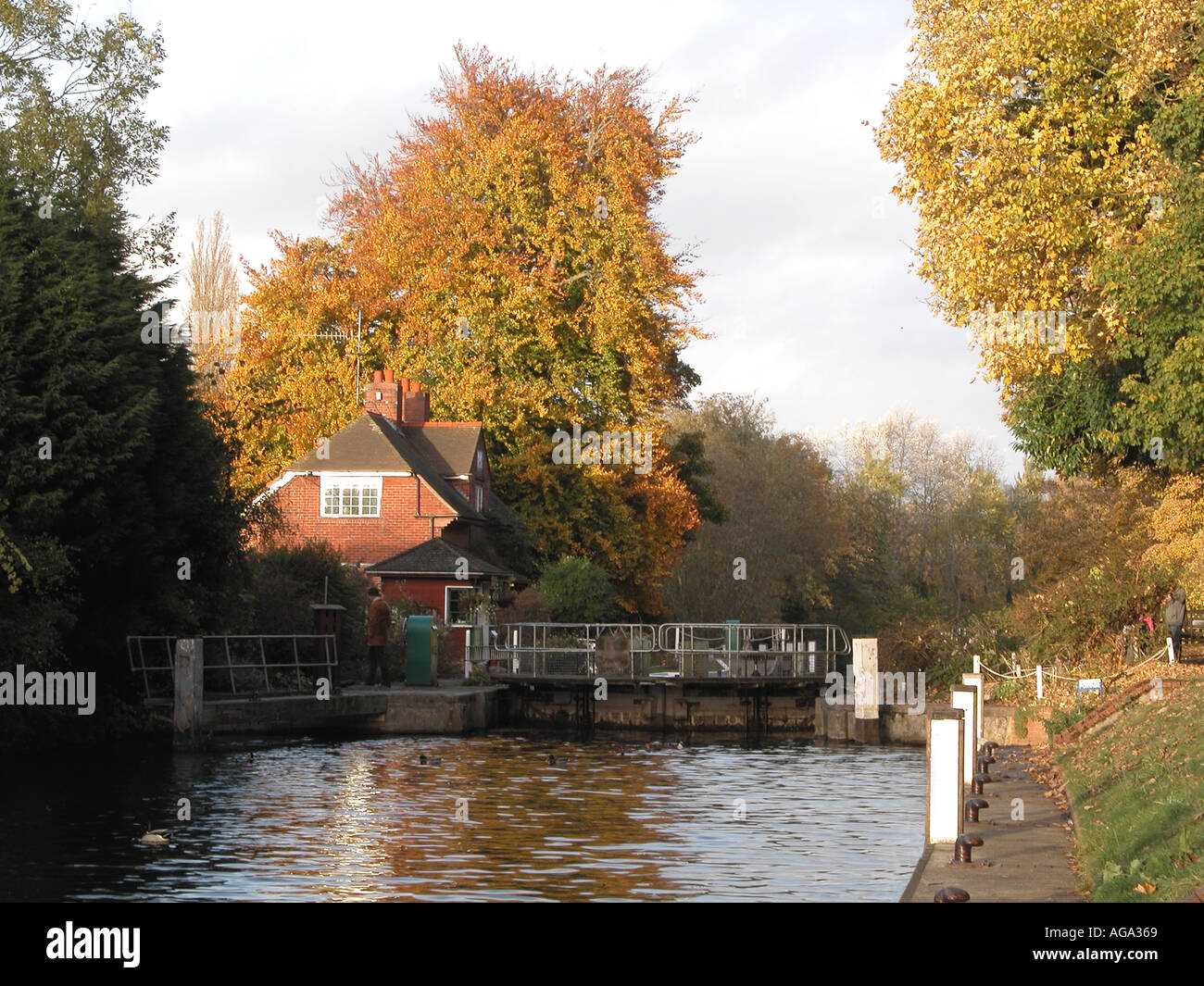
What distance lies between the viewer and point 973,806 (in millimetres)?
15086

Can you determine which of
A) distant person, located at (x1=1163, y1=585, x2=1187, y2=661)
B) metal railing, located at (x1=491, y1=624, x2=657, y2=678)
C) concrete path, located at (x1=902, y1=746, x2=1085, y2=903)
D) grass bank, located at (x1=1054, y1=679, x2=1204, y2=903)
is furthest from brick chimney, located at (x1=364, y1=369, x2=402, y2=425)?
concrete path, located at (x1=902, y1=746, x2=1085, y2=903)

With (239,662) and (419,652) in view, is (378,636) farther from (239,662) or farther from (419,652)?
(239,662)

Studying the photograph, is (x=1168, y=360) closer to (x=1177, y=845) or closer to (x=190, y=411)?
(x=1177, y=845)

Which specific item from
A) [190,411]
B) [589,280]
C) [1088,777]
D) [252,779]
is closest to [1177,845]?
[1088,777]

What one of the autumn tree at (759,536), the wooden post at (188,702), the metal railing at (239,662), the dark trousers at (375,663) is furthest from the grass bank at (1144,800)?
the autumn tree at (759,536)

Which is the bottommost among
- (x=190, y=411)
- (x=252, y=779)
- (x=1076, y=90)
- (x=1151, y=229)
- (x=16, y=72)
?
(x=252, y=779)

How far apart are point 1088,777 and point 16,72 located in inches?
1020

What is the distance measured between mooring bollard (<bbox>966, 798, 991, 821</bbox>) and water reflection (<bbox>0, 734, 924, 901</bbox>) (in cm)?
104

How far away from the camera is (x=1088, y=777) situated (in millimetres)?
16750

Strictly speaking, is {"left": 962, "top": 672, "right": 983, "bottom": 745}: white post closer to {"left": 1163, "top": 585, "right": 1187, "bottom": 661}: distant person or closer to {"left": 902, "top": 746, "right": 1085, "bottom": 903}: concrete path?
{"left": 902, "top": 746, "right": 1085, "bottom": 903}: concrete path

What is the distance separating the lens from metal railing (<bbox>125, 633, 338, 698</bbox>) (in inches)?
1224

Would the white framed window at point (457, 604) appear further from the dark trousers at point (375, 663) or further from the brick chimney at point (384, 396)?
the dark trousers at point (375, 663)

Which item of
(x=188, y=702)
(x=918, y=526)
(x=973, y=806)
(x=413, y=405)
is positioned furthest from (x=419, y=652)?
(x=918, y=526)

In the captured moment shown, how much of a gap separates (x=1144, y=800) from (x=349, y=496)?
40.7 meters
